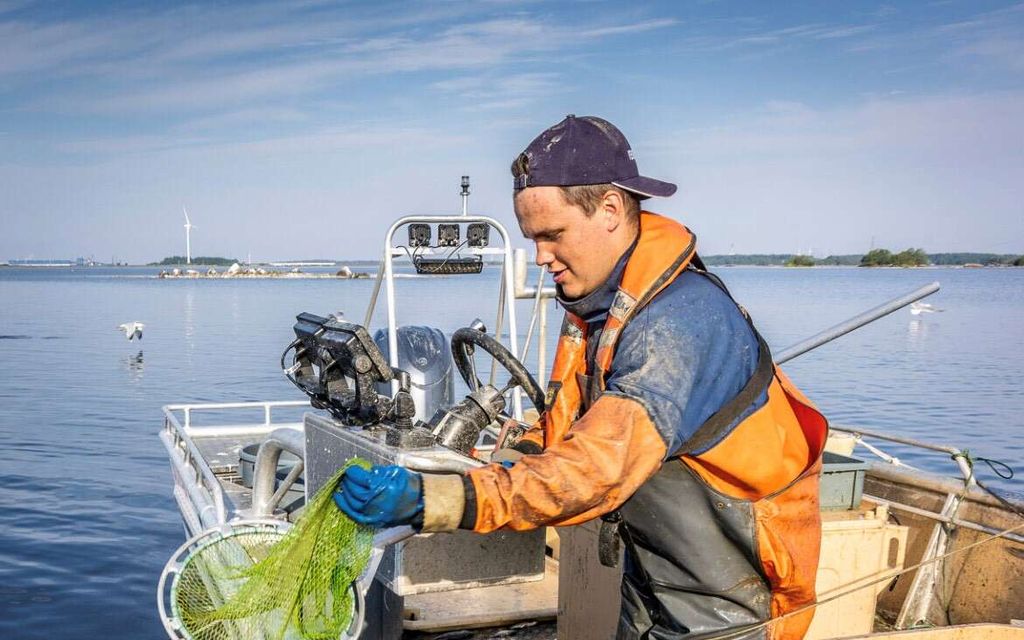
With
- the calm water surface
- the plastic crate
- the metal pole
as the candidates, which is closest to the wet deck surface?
the plastic crate

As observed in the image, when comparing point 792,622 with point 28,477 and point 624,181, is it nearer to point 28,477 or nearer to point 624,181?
point 624,181

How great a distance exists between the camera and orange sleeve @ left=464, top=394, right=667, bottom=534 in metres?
1.93

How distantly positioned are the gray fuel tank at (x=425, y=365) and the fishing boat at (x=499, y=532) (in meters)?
0.01

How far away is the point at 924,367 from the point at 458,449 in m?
31.4

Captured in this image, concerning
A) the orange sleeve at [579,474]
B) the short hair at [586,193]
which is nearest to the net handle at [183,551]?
the orange sleeve at [579,474]

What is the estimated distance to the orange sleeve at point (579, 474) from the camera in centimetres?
193

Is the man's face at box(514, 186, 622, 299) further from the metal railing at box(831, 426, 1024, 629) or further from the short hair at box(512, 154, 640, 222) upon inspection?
the metal railing at box(831, 426, 1024, 629)

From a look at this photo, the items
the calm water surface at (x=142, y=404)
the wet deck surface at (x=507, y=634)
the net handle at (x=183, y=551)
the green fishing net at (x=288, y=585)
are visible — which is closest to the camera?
the green fishing net at (x=288, y=585)

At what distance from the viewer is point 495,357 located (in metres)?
3.64

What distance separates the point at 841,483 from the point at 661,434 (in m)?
3.07

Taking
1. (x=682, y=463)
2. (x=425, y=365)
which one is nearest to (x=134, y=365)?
(x=425, y=365)

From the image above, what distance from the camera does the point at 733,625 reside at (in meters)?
2.29

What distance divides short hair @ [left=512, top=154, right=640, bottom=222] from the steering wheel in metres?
1.02

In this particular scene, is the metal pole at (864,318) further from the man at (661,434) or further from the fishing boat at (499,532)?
the man at (661,434)
